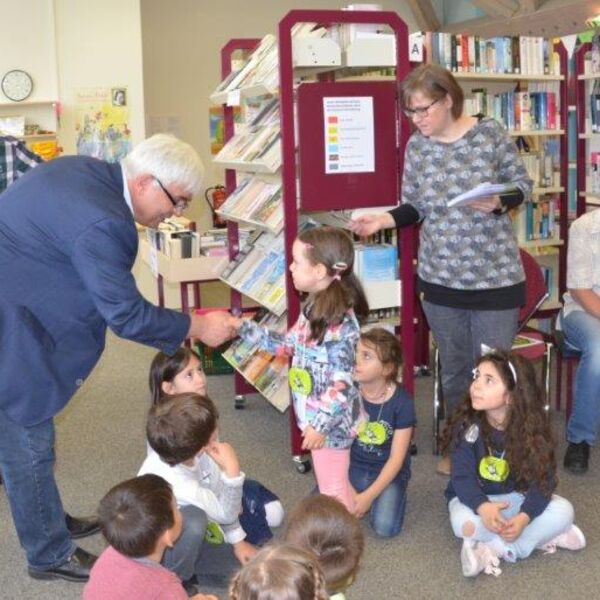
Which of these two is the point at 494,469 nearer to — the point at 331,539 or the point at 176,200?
the point at 331,539

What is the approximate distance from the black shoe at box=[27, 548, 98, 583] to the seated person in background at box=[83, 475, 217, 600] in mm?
744

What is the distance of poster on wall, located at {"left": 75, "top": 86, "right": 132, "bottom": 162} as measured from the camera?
734 centimetres

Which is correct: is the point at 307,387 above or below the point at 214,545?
above

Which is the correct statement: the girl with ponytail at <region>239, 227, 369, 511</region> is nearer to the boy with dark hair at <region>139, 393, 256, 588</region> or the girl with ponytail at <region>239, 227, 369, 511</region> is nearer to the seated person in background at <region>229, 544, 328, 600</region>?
the boy with dark hair at <region>139, 393, 256, 588</region>

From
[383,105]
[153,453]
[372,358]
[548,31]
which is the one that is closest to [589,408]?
[372,358]

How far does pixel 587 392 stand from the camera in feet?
12.1

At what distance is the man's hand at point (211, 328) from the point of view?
2.77 metres

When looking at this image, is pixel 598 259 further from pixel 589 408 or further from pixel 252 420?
pixel 252 420

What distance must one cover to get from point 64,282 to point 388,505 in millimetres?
1490

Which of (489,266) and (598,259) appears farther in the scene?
(598,259)

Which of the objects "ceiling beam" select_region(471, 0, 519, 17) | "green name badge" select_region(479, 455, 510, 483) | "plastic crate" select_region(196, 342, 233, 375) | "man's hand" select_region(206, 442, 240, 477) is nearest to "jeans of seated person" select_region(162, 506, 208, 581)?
"man's hand" select_region(206, 442, 240, 477)

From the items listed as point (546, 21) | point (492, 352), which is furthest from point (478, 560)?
point (546, 21)

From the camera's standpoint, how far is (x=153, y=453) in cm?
275

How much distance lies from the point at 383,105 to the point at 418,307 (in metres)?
1.81
